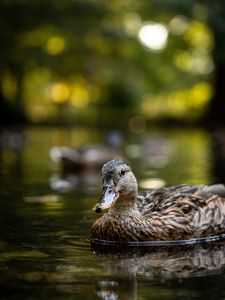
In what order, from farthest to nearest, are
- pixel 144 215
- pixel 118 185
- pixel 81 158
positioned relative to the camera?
pixel 81 158
pixel 144 215
pixel 118 185

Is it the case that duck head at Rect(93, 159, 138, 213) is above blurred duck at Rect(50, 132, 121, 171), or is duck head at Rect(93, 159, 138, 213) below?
below

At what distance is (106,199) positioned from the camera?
740cm

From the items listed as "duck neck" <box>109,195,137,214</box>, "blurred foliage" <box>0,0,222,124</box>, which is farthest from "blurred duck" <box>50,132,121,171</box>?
"blurred foliage" <box>0,0,222,124</box>

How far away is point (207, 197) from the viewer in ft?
27.5

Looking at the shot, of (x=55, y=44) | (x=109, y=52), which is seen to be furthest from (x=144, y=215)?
(x=55, y=44)

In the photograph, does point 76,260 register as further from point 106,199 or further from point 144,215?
point 144,215

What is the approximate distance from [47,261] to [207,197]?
2161mm

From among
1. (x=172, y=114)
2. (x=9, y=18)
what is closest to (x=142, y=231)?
(x=9, y=18)

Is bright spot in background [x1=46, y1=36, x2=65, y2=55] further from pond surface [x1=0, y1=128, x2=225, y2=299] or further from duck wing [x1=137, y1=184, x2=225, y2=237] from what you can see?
duck wing [x1=137, y1=184, x2=225, y2=237]

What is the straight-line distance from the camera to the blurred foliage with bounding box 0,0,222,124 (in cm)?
3803

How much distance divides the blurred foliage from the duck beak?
85.6 feet

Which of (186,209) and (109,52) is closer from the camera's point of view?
(186,209)

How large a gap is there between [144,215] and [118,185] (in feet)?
1.55

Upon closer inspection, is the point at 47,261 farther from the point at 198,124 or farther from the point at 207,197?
the point at 198,124
